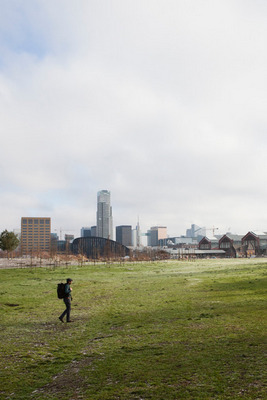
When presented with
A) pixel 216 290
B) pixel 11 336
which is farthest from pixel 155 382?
pixel 216 290

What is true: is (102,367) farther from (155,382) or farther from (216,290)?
(216,290)

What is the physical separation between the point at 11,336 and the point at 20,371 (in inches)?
210

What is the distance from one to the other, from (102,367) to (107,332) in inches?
205

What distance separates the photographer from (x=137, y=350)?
44.8 feet

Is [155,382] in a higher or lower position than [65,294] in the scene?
lower

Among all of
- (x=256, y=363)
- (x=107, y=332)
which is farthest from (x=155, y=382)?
(x=107, y=332)

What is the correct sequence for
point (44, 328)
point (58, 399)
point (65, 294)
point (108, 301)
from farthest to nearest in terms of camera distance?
point (108, 301)
point (65, 294)
point (44, 328)
point (58, 399)

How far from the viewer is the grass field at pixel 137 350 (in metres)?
9.79

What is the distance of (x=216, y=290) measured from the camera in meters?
30.1

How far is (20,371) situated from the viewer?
11.8 metres

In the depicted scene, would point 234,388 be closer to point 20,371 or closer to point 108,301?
point 20,371

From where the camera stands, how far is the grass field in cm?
979

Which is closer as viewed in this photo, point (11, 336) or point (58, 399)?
point (58, 399)

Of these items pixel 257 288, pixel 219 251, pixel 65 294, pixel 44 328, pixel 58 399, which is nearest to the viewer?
pixel 58 399
